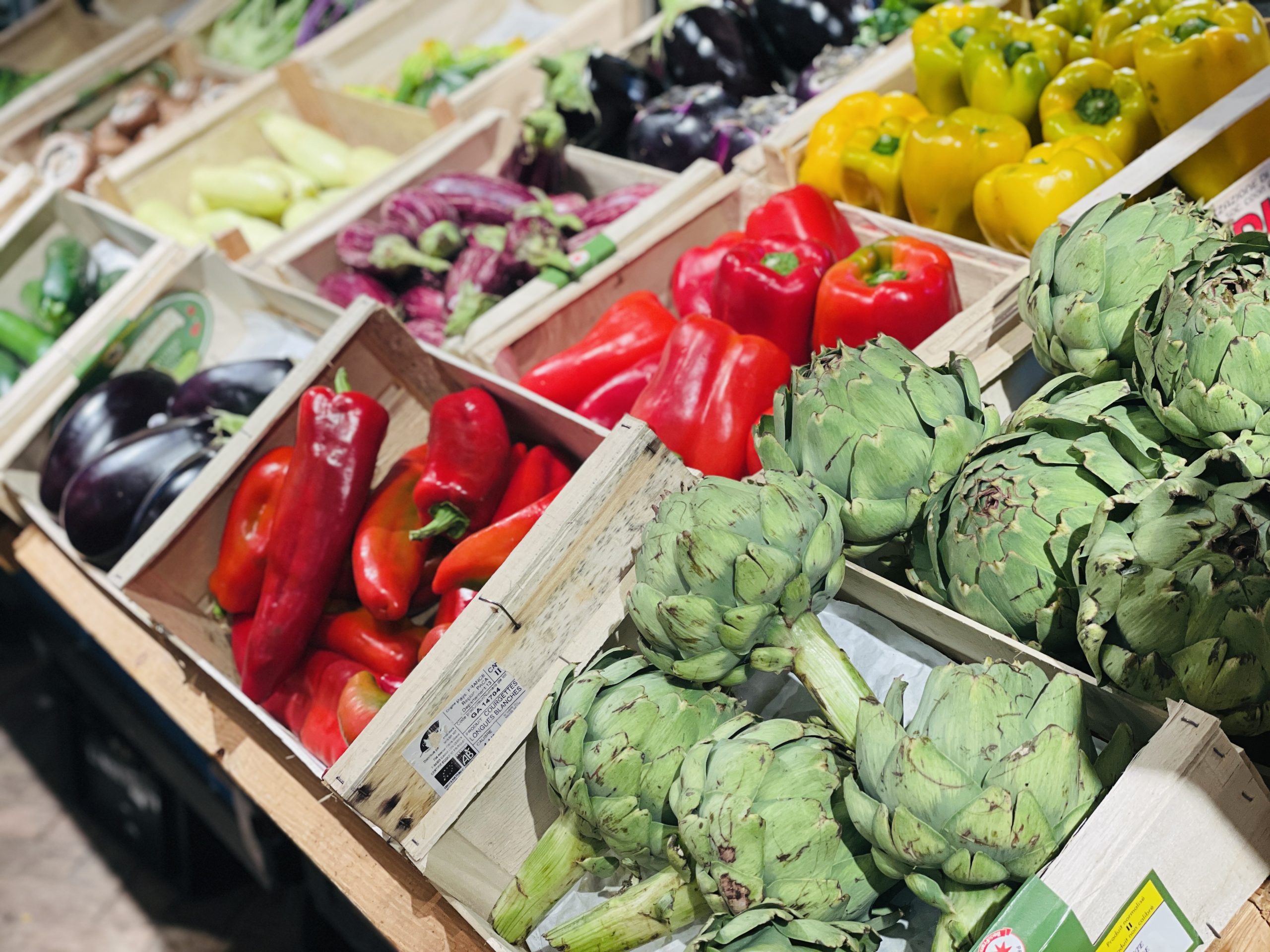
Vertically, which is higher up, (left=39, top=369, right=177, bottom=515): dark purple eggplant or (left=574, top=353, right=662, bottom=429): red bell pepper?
(left=39, top=369, right=177, bottom=515): dark purple eggplant

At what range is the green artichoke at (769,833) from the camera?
3.05 feet

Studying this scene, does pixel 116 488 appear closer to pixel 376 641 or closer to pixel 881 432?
pixel 376 641

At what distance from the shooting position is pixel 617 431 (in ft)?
4.19

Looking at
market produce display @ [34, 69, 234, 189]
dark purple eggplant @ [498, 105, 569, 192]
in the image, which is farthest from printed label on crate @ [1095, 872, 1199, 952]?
market produce display @ [34, 69, 234, 189]

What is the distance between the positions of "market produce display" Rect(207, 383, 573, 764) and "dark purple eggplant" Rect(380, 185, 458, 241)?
93cm

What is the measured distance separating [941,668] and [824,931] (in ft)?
0.85

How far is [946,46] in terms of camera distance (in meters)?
2.10

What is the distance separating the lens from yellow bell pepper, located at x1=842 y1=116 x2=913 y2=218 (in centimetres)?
201

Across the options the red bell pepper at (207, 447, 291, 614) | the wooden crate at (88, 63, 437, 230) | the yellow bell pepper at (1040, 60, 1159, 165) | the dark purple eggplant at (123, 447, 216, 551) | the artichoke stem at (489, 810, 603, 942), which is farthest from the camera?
the wooden crate at (88, 63, 437, 230)

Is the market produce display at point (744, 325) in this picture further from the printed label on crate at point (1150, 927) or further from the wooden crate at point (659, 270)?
the printed label on crate at point (1150, 927)

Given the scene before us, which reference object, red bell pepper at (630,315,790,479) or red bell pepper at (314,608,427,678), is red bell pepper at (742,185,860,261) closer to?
red bell pepper at (630,315,790,479)

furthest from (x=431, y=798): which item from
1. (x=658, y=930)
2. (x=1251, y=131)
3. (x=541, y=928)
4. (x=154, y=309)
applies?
(x=154, y=309)

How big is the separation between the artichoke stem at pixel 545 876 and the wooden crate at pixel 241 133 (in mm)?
2546

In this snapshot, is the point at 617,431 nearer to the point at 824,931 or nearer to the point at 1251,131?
the point at 824,931
